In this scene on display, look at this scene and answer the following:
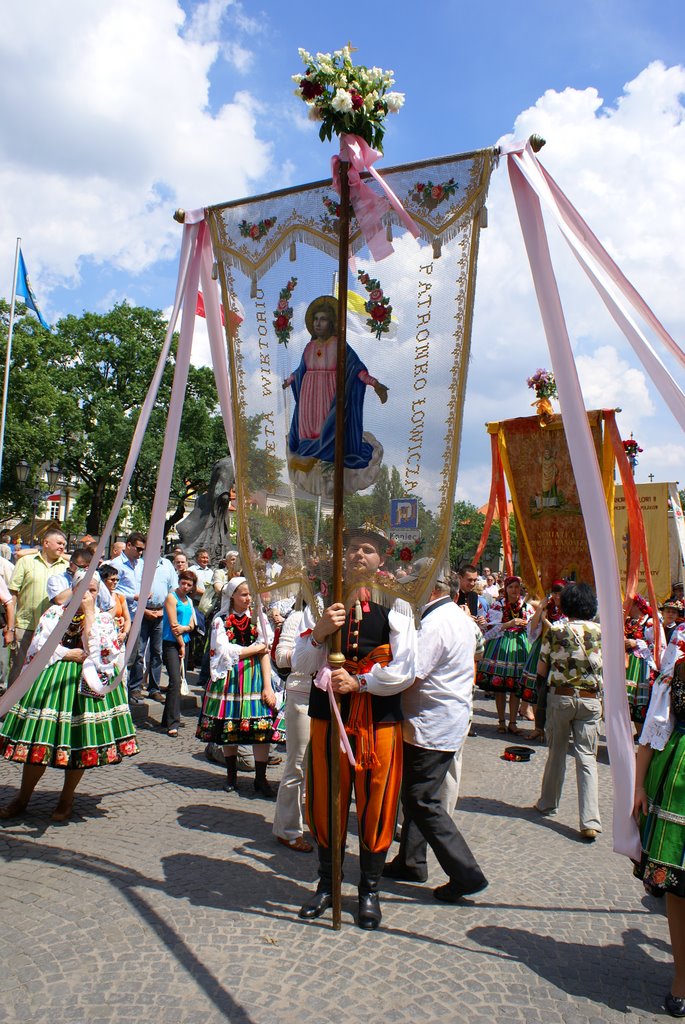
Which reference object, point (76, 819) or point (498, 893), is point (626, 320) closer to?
point (498, 893)

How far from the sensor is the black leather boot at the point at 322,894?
4117 mm

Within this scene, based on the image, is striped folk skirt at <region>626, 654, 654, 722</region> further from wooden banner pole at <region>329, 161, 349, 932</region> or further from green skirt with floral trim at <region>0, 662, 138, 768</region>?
green skirt with floral trim at <region>0, 662, 138, 768</region>

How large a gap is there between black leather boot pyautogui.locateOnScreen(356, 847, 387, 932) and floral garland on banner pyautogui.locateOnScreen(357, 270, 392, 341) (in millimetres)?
2754

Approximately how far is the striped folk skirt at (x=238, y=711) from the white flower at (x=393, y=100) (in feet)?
14.0

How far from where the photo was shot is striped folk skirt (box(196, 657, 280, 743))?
20.4 ft

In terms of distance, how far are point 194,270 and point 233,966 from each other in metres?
3.76

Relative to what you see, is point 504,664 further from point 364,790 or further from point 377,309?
point 377,309

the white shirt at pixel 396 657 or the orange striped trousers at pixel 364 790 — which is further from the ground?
the white shirt at pixel 396 657

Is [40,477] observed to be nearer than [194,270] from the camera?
No

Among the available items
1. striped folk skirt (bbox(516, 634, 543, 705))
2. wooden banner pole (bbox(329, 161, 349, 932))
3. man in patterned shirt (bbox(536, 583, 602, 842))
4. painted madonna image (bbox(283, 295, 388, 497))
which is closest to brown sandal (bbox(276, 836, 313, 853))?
wooden banner pole (bbox(329, 161, 349, 932))

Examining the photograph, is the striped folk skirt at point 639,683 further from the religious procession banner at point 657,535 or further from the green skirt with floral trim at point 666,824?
the green skirt with floral trim at point 666,824

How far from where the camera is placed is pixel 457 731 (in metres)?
4.70

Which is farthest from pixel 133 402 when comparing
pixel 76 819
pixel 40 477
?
pixel 76 819

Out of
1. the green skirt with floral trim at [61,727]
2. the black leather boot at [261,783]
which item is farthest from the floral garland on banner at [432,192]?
the black leather boot at [261,783]
